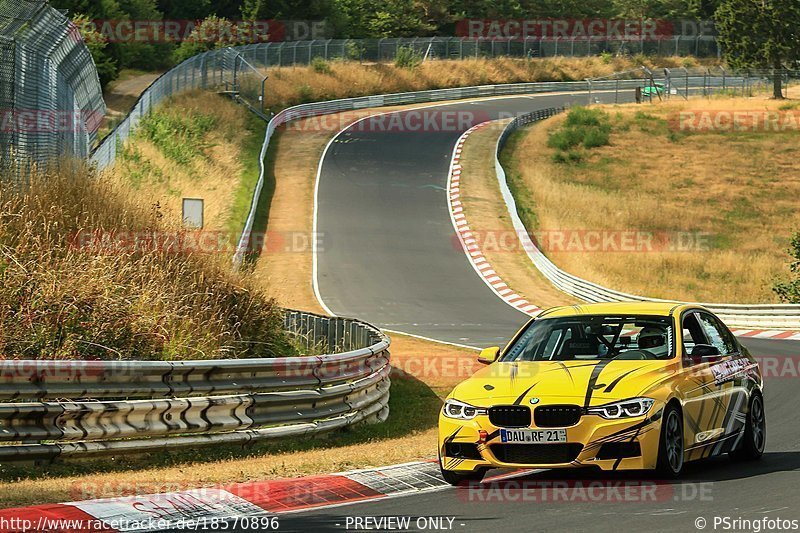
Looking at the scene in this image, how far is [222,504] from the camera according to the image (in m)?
8.91

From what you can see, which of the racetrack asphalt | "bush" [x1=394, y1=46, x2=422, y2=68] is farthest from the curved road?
"bush" [x1=394, y1=46, x2=422, y2=68]

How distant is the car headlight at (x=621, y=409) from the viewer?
9742 millimetres

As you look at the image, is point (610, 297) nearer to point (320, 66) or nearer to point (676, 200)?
point (676, 200)

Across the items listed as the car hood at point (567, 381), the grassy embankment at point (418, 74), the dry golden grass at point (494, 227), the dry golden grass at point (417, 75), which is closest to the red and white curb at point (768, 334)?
the dry golden grass at point (494, 227)

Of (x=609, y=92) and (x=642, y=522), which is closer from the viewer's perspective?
(x=642, y=522)

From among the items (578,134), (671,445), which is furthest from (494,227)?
(671,445)

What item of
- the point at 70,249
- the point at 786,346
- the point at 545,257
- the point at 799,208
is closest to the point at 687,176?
the point at 799,208

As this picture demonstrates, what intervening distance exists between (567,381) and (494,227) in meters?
32.3

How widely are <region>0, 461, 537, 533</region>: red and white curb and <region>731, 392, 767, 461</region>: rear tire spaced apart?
2.40 metres

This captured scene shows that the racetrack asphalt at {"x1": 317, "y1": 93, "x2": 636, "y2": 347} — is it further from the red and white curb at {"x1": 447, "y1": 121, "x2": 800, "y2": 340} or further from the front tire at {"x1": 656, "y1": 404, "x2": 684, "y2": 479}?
the front tire at {"x1": 656, "y1": 404, "x2": 684, "y2": 479}

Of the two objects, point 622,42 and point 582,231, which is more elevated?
point 622,42

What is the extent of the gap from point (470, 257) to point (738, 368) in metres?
27.1

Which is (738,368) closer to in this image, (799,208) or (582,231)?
(582,231)

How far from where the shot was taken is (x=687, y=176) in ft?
183
